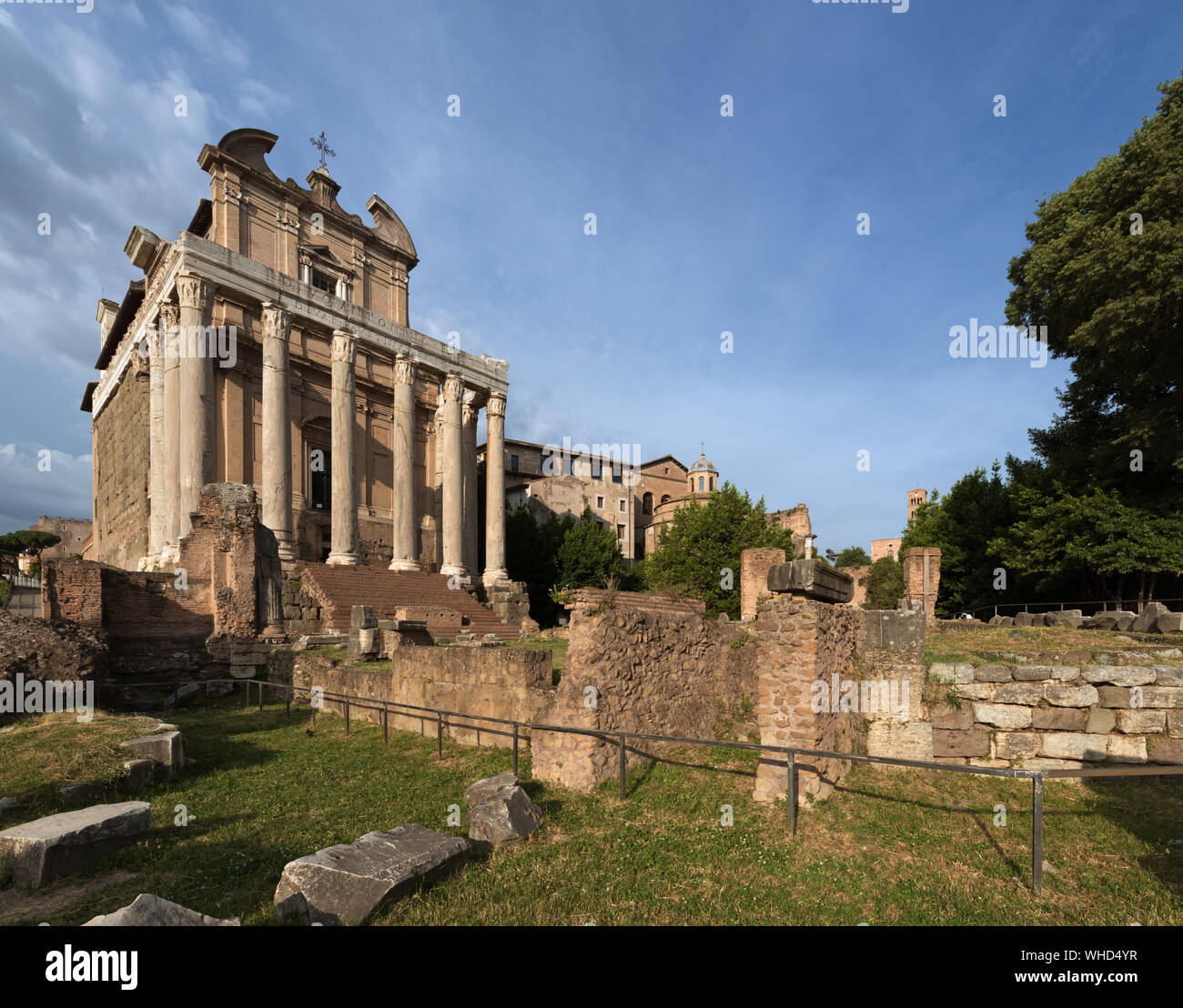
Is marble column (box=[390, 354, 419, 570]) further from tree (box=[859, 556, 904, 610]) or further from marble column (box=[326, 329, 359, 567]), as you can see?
tree (box=[859, 556, 904, 610])

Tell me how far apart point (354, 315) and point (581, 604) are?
26.4m

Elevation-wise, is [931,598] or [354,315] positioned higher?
[354,315]

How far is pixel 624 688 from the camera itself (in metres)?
7.32

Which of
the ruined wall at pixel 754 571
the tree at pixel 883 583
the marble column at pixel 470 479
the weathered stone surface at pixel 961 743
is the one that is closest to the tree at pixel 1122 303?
the ruined wall at pixel 754 571

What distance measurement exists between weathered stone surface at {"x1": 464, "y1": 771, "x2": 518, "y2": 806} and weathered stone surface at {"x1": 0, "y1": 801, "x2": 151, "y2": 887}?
2.87 m

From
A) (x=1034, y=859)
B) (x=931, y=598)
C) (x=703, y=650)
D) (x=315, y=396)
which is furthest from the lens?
(x=315, y=396)

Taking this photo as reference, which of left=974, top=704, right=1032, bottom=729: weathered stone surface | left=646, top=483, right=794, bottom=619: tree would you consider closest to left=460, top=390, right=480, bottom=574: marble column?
left=646, top=483, right=794, bottom=619: tree

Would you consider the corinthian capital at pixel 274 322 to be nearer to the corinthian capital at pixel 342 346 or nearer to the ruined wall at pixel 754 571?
the corinthian capital at pixel 342 346

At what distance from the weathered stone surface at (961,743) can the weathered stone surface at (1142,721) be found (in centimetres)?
180

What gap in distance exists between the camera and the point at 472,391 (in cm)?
3403

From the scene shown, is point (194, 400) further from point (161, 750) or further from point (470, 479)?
point (161, 750)
